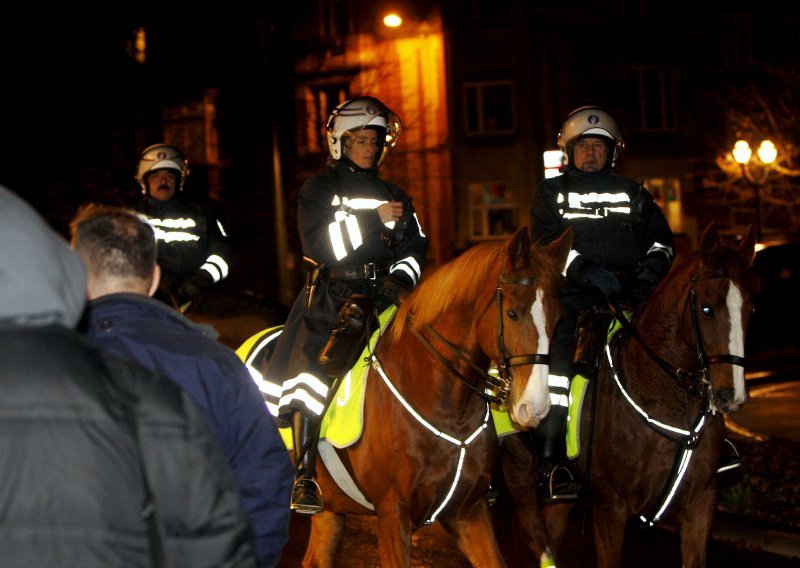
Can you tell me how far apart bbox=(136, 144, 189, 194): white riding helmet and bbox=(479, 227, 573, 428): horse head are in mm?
3660

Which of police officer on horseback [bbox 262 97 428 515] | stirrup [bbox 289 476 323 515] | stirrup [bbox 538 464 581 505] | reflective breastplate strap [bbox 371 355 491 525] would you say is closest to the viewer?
reflective breastplate strap [bbox 371 355 491 525]

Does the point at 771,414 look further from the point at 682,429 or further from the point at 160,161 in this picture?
the point at 160,161

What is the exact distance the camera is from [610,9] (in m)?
36.9

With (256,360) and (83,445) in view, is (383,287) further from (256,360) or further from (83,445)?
(83,445)

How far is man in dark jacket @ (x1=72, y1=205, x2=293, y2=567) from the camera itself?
10.6 ft

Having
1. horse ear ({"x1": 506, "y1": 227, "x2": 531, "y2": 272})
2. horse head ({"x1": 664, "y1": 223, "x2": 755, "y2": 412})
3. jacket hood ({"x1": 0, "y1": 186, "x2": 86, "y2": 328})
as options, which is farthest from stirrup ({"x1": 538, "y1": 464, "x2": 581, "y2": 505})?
jacket hood ({"x1": 0, "y1": 186, "x2": 86, "y2": 328})

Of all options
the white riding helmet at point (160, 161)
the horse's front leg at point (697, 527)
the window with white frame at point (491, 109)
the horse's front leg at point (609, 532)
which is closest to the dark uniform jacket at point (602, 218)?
the horse's front leg at point (609, 532)

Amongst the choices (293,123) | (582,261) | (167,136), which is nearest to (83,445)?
(582,261)

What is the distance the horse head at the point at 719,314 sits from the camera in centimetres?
611

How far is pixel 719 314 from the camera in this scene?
6.21 metres

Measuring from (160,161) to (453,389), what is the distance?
3.71m

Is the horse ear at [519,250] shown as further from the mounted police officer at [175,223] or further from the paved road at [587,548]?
the mounted police officer at [175,223]

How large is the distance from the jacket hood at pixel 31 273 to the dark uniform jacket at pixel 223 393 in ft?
1.74

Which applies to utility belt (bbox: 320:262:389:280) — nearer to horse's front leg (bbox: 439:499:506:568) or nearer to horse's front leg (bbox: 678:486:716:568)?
horse's front leg (bbox: 439:499:506:568)
